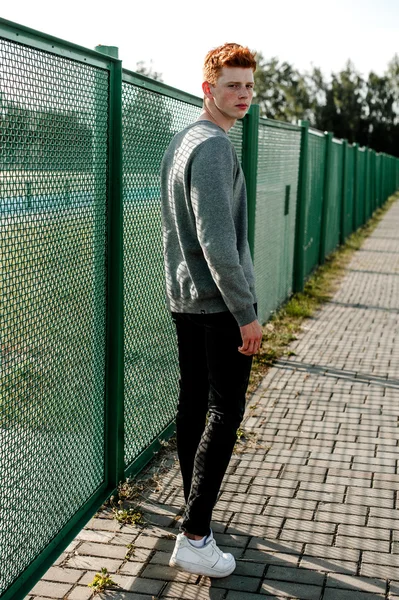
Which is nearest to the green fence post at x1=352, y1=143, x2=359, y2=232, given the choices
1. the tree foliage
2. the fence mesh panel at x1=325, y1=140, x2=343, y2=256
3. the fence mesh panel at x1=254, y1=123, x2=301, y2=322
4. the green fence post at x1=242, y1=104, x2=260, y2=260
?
the fence mesh panel at x1=325, y1=140, x2=343, y2=256

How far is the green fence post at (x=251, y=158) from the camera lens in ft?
21.9

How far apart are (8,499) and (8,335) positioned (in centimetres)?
58

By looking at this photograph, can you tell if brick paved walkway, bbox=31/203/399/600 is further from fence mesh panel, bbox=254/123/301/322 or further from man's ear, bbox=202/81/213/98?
man's ear, bbox=202/81/213/98

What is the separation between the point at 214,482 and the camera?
10.7 feet

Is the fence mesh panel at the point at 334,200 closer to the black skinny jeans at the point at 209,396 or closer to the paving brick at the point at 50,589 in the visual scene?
the black skinny jeans at the point at 209,396

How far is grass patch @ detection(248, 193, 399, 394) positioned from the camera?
6.92m

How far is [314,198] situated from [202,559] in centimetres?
883

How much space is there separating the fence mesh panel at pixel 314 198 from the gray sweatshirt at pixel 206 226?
7.59 meters

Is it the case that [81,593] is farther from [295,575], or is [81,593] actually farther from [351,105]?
[351,105]

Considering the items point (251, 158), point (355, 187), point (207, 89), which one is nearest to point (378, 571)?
point (207, 89)

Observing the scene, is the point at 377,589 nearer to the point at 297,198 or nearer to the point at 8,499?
the point at 8,499

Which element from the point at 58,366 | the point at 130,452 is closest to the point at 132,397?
the point at 130,452

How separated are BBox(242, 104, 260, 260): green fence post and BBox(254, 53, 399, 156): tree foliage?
83.4m

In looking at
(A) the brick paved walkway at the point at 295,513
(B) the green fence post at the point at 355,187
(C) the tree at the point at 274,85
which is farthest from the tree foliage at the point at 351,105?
(A) the brick paved walkway at the point at 295,513
